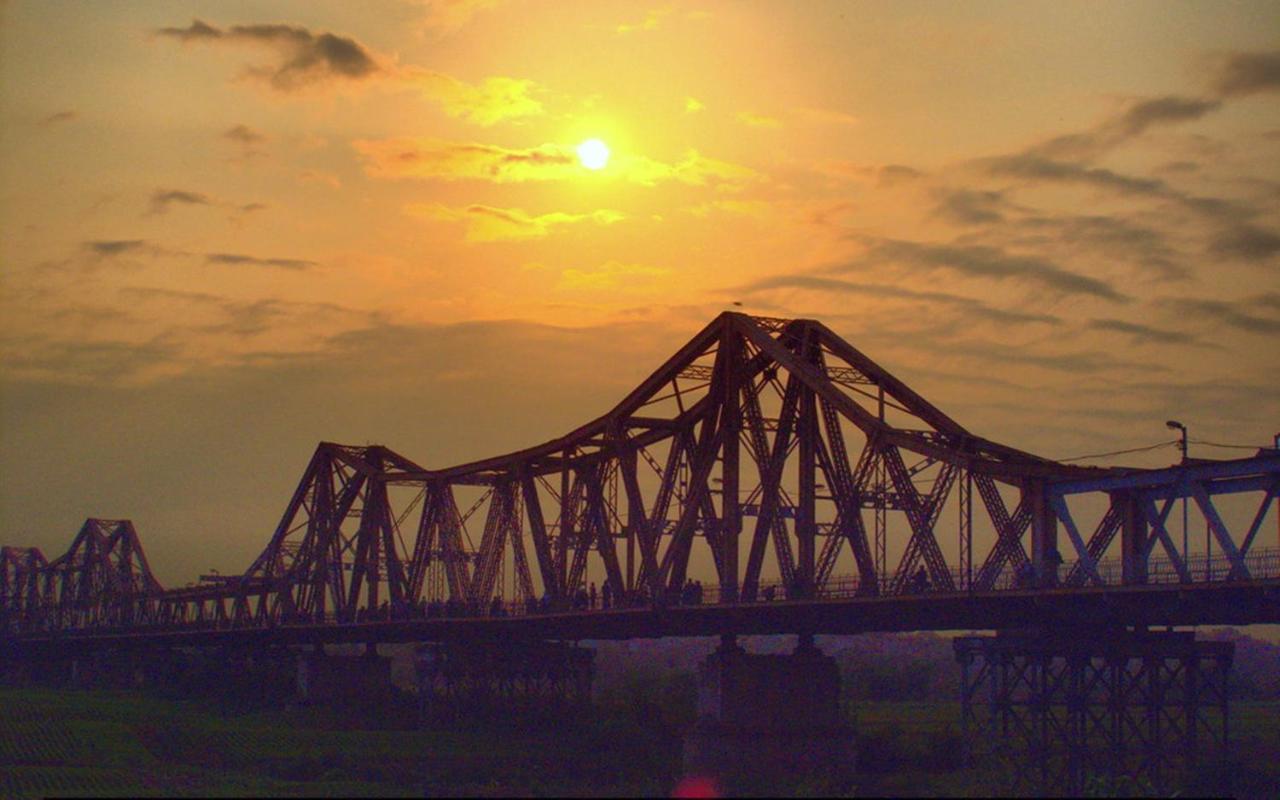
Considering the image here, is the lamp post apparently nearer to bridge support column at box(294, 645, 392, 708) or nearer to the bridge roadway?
the bridge roadway

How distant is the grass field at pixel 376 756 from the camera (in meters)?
82.3

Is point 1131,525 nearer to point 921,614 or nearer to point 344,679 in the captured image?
point 921,614

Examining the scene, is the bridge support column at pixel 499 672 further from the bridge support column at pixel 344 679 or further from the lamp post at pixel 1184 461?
the lamp post at pixel 1184 461

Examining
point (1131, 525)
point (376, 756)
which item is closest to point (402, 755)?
point (376, 756)

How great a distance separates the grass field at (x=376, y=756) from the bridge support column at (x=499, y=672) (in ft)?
14.0

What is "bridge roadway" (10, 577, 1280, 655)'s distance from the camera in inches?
2781

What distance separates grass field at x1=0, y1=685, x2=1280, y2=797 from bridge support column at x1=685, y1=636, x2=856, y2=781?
3.28 metres

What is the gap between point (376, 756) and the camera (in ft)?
364

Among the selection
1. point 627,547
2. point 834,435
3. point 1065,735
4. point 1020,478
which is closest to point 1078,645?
point 1065,735

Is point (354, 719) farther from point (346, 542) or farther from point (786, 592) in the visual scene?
point (786, 592)

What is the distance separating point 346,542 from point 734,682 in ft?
267

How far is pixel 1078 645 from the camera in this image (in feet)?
276

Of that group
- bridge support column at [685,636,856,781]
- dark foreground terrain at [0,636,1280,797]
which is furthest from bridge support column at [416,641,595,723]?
bridge support column at [685,636,856,781]

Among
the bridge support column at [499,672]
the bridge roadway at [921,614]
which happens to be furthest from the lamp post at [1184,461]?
the bridge support column at [499,672]
